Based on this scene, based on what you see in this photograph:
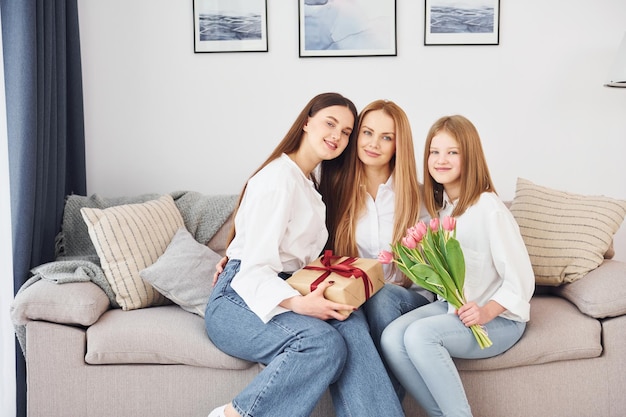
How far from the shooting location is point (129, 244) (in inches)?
91.6

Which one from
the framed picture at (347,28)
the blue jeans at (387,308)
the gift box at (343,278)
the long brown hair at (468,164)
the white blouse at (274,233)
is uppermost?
the framed picture at (347,28)

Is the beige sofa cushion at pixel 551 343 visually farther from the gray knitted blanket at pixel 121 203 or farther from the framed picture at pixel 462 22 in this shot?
the framed picture at pixel 462 22

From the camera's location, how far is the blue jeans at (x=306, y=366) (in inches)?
69.9

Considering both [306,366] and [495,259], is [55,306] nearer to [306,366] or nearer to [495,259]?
[306,366]

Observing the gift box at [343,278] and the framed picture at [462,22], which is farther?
the framed picture at [462,22]

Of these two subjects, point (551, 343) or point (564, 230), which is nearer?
point (551, 343)

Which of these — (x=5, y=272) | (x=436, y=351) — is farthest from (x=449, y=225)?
(x=5, y=272)

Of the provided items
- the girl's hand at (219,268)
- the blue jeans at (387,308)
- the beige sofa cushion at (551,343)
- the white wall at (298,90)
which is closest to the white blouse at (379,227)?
the blue jeans at (387,308)

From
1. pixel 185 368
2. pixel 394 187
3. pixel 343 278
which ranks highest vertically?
pixel 394 187

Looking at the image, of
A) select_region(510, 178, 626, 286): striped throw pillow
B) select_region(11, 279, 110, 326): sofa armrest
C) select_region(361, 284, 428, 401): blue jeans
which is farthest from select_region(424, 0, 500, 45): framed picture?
select_region(11, 279, 110, 326): sofa armrest

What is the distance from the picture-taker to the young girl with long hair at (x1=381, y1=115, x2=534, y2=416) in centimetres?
188

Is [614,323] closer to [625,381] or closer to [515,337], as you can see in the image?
[625,381]

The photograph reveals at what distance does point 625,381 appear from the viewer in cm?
Answer: 210

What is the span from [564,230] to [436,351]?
33.8 inches
